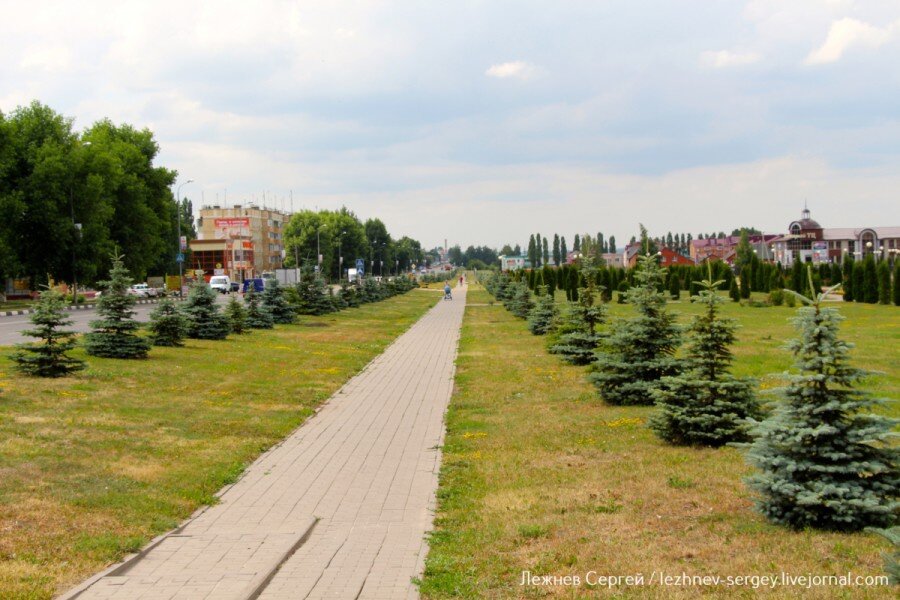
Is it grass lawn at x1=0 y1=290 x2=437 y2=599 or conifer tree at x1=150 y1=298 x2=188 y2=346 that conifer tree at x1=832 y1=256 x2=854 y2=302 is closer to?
grass lawn at x1=0 y1=290 x2=437 y2=599

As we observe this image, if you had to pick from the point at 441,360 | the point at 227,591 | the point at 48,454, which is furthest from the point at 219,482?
the point at 441,360

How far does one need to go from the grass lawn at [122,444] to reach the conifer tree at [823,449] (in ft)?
16.5

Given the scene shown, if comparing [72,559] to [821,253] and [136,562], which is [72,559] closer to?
[136,562]

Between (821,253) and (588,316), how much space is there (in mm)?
102880

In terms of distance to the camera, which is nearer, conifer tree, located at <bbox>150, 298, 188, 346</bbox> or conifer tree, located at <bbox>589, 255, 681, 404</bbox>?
conifer tree, located at <bbox>589, 255, 681, 404</bbox>

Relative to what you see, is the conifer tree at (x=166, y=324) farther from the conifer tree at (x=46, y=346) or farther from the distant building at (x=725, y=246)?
the distant building at (x=725, y=246)

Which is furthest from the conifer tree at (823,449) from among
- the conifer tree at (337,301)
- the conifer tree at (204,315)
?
the conifer tree at (337,301)

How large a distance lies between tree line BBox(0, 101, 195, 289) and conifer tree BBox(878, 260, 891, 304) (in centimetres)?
3997

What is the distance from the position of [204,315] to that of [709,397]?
18594 mm

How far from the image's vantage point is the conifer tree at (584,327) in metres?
19.2

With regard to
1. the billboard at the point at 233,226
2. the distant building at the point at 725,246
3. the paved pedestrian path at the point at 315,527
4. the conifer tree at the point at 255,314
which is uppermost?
the billboard at the point at 233,226

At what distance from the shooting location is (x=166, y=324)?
69.9 ft

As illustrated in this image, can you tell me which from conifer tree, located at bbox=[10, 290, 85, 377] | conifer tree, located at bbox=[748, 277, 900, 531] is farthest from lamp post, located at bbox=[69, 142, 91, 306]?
conifer tree, located at bbox=[748, 277, 900, 531]

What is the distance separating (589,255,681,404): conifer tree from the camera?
12.8 meters
